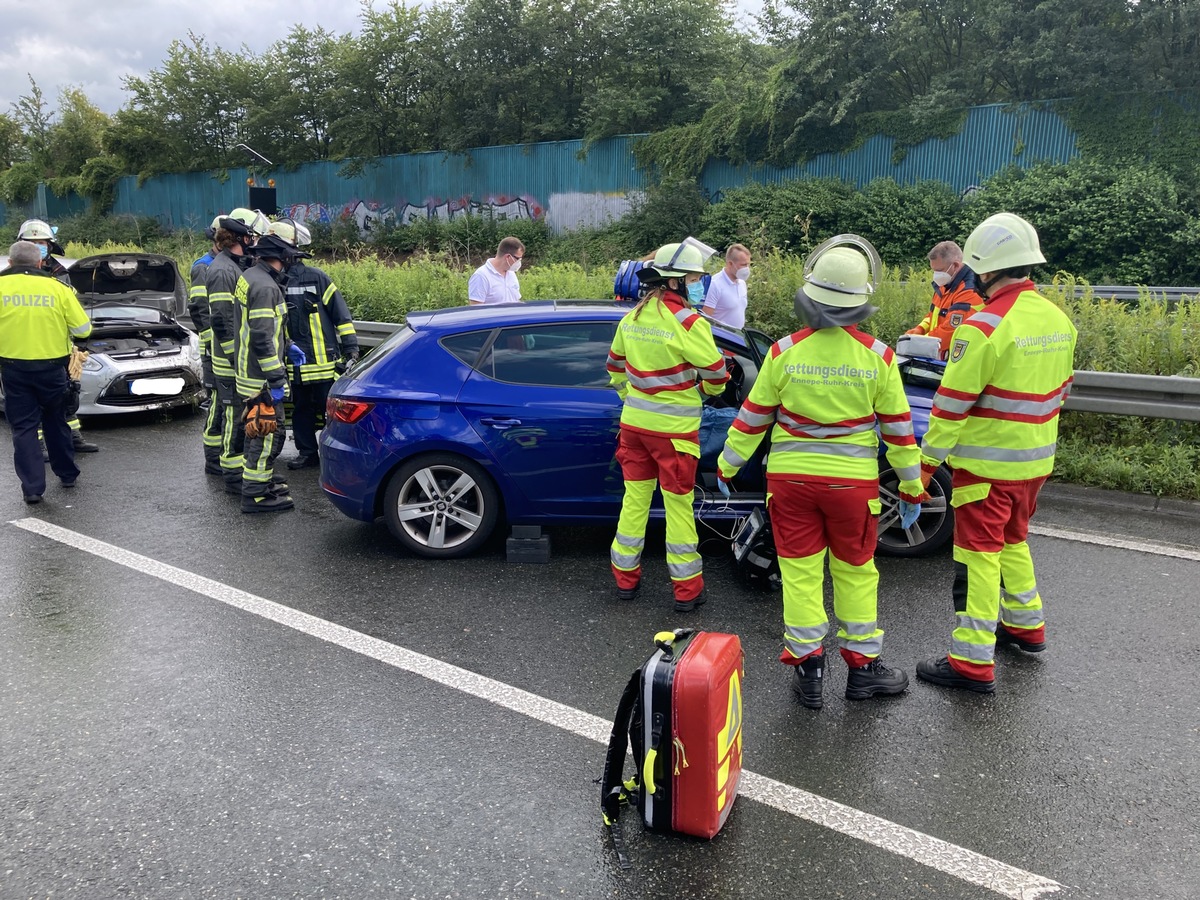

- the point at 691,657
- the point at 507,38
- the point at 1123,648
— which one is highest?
the point at 507,38

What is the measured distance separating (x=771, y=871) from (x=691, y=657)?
0.69 m

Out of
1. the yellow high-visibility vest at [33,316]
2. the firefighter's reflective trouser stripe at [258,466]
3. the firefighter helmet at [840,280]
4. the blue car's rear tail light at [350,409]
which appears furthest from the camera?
the yellow high-visibility vest at [33,316]

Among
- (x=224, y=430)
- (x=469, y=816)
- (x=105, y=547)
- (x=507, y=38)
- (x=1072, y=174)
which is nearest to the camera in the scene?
(x=469, y=816)

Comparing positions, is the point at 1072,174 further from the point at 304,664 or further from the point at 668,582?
the point at 304,664

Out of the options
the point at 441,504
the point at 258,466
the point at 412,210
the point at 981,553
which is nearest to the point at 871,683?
the point at 981,553

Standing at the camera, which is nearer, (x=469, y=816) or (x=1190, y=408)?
(x=469, y=816)

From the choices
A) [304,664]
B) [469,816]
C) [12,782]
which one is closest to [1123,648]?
[469,816]

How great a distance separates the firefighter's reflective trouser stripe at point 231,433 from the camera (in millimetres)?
7348

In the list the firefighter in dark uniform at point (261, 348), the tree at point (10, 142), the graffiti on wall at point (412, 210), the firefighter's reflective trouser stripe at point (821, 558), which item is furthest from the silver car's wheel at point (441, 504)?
the tree at point (10, 142)

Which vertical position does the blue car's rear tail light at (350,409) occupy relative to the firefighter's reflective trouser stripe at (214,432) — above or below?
above

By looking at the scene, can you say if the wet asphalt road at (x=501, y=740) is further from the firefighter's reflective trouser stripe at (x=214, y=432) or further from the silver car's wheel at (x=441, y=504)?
the firefighter's reflective trouser stripe at (x=214, y=432)

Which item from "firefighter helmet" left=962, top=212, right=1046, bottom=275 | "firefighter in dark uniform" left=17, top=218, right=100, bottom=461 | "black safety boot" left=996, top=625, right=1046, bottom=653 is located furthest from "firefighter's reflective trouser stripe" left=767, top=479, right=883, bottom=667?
"firefighter in dark uniform" left=17, top=218, right=100, bottom=461

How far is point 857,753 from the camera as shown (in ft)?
12.1

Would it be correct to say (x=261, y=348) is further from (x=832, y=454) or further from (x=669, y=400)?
(x=832, y=454)
